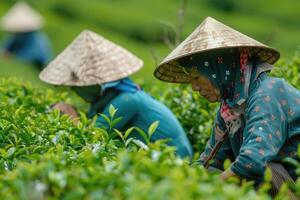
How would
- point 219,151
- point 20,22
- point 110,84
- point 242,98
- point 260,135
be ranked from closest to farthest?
point 260,135, point 242,98, point 219,151, point 110,84, point 20,22

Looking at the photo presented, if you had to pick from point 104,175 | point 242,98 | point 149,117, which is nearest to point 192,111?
point 149,117

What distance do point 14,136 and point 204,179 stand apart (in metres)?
1.33

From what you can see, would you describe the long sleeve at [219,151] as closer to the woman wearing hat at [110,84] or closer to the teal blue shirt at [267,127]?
the teal blue shirt at [267,127]

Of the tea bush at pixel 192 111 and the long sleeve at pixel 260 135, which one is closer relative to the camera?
the long sleeve at pixel 260 135

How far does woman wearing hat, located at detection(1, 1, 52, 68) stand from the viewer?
1348 cm

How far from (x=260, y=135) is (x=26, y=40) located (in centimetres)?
1021

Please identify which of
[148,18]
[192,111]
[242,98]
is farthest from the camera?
[148,18]

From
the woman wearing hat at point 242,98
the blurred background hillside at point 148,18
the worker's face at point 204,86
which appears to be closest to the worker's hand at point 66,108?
the woman wearing hat at point 242,98

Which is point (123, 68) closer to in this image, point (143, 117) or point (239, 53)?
point (143, 117)

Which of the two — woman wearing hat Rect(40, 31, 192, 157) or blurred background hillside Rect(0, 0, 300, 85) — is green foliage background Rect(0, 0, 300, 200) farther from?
blurred background hillside Rect(0, 0, 300, 85)

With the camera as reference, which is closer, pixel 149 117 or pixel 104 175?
pixel 104 175

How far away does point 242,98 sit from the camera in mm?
4133

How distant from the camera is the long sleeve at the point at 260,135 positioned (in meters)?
3.79

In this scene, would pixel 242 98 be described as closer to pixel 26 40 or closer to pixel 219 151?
pixel 219 151
